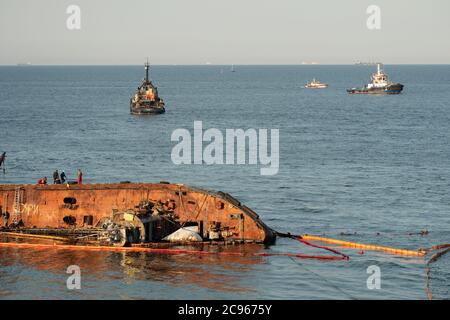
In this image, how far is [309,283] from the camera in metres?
45.0

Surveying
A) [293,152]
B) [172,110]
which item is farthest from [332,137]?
[172,110]

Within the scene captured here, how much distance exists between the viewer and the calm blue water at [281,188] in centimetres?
4444

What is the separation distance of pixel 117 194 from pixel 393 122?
99.3 m

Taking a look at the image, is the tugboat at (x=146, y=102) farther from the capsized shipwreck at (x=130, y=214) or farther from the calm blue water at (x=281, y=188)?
the capsized shipwreck at (x=130, y=214)

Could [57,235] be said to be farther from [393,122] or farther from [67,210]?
[393,122]

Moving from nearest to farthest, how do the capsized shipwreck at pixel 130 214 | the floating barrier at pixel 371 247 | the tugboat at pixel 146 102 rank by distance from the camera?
the capsized shipwreck at pixel 130 214
the floating barrier at pixel 371 247
the tugboat at pixel 146 102

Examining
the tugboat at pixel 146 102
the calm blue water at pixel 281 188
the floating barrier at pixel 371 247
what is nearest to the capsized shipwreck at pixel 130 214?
the calm blue water at pixel 281 188

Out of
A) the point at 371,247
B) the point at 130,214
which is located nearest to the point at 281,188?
the point at 371,247

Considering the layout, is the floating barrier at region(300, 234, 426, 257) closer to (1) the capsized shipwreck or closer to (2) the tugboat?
(1) the capsized shipwreck

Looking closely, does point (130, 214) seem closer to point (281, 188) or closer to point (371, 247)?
point (371, 247)

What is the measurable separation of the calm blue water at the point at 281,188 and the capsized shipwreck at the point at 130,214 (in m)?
1.79

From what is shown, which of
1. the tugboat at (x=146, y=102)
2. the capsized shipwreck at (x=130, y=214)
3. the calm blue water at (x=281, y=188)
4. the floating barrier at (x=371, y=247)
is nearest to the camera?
the calm blue water at (x=281, y=188)

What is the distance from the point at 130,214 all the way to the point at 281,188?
26.6 meters

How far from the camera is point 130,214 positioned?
50.3 meters
